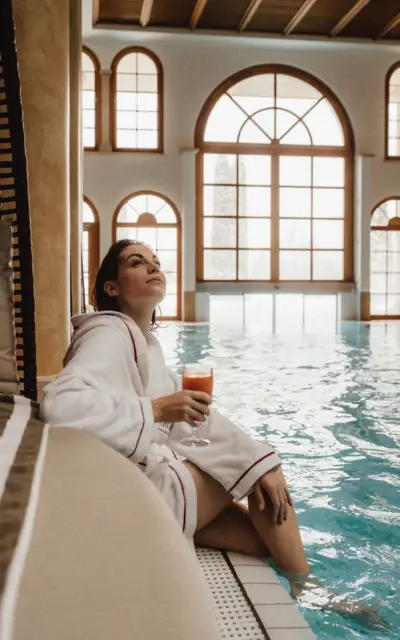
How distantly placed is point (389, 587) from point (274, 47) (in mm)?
13811

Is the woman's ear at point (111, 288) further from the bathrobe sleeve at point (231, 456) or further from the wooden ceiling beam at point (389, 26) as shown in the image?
the wooden ceiling beam at point (389, 26)

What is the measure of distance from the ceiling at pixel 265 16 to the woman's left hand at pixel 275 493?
38.9 feet

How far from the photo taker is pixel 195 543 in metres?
1.93

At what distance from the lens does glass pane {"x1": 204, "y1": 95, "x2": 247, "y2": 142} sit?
46.6 feet

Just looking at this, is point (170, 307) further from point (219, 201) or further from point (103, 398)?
point (103, 398)

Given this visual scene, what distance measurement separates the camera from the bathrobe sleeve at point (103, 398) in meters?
1.42

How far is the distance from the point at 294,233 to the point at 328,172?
5.02 feet

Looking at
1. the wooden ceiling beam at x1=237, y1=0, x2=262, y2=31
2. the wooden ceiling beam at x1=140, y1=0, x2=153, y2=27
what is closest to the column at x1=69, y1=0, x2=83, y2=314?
the wooden ceiling beam at x1=140, y1=0, x2=153, y2=27

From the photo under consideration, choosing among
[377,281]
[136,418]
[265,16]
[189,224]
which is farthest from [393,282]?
[136,418]

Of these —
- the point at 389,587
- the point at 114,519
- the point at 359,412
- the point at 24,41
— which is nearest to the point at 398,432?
the point at 359,412

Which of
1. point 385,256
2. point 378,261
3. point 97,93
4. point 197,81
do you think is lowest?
point 378,261

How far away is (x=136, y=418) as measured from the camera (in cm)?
149

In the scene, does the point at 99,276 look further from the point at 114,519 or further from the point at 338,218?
the point at 338,218

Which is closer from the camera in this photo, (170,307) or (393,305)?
(170,307)
